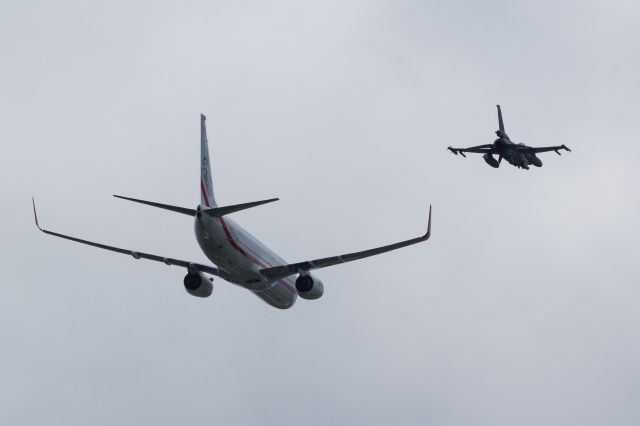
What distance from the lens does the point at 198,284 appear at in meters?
61.4

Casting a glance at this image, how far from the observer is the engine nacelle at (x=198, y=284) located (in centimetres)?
6144

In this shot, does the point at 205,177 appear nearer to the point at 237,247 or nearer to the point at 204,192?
the point at 204,192

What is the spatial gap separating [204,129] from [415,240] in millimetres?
17480

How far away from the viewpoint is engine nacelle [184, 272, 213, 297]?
61438mm

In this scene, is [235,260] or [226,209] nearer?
[226,209]

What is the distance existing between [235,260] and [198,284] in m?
5.08

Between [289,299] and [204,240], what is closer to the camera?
[204,240]

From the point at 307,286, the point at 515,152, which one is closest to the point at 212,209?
the point at 307,286

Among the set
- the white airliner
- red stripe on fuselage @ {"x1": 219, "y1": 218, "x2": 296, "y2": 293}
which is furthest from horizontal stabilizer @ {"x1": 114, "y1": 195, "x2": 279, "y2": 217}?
red stripe on fuselage @ {"x1": 219, "y1": 218, "x2": 296, "y2": 293}

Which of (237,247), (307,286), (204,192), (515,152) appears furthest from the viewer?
(515,152)

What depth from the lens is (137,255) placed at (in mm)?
60562

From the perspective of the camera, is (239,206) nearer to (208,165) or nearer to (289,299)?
(208,165)

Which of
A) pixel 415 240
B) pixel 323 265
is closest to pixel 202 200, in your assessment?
pixel 323 265

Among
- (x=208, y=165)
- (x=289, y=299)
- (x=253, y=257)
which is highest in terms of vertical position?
(x=208, y=165)
